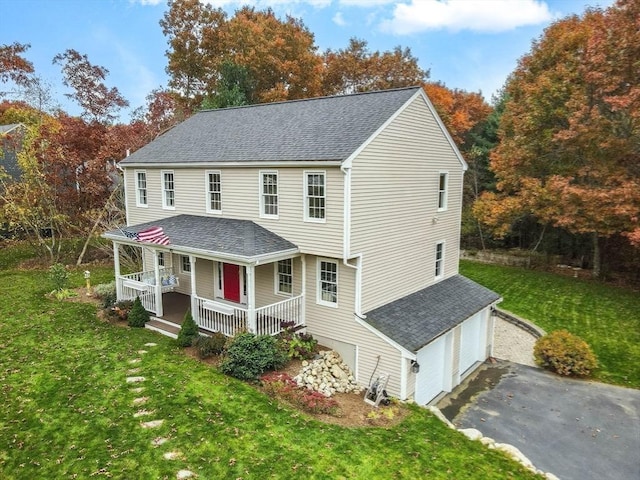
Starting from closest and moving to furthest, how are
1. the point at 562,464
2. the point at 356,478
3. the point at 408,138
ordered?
the point at 356,478 → the point at 562,464 → the point at 408,138

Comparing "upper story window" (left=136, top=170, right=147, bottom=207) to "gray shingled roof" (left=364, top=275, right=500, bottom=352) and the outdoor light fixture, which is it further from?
the outdoor light fixture

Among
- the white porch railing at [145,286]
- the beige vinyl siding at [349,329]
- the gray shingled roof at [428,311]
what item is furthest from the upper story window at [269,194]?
the white porch railing at [145,286]

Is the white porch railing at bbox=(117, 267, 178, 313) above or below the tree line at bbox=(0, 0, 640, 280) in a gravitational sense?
below

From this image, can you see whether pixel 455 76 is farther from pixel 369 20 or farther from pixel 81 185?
pixel 81 185

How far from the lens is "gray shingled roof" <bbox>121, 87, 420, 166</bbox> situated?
43.4 ft

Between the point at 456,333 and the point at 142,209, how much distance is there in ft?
45.5

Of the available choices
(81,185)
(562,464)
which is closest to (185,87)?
(81,185)

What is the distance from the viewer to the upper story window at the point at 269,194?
46.3 feet

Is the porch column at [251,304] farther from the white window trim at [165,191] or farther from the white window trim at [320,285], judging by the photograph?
the white window trim at [165,191]

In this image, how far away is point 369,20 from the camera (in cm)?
4038

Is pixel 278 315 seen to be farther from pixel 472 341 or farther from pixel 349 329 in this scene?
pixel 472 341

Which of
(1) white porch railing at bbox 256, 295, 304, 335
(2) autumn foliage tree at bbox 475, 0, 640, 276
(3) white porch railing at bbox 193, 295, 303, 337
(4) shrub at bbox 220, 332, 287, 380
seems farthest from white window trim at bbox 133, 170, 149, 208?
(2) autumn foliage tree at bbox 475, 0, 640, 276

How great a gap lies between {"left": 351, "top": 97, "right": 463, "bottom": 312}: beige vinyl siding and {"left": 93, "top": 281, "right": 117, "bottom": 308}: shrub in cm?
1068

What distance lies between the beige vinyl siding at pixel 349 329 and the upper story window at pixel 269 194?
200 centimetres
